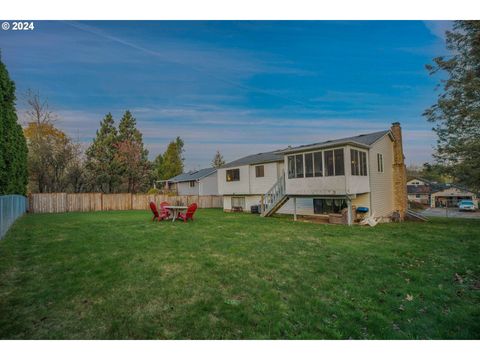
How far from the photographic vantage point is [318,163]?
Answer: 11.8 meters

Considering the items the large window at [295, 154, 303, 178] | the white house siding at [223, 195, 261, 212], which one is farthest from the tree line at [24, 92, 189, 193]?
the large window at [295, 154, 303, 178]

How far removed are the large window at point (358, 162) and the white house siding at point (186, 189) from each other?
1752 centimetres

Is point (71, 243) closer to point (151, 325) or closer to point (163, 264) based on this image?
point (163, 264)

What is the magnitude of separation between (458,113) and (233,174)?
536 inches

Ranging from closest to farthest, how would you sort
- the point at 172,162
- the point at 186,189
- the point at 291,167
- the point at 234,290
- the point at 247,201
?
the point at 234,290 < the point at 291,167 < the point at 247,201 < the point at 186,189 < the point at 172,162

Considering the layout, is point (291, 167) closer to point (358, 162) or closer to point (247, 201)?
point (358, 162)

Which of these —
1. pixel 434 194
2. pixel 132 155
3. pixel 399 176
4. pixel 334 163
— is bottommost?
pixel 434 194

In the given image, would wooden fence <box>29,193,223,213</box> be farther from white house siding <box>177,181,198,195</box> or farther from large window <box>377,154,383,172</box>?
large window <box>377,154,383,172</box>

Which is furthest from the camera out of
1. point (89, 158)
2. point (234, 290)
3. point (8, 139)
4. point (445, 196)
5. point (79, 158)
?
point (445, 196)

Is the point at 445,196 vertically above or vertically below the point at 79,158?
below

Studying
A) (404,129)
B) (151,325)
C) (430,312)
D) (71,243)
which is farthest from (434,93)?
(71,243)

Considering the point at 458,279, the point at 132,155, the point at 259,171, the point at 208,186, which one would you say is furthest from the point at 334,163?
the point at 132,155

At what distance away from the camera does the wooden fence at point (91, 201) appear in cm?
1678

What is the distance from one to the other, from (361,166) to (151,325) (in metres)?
11.7
